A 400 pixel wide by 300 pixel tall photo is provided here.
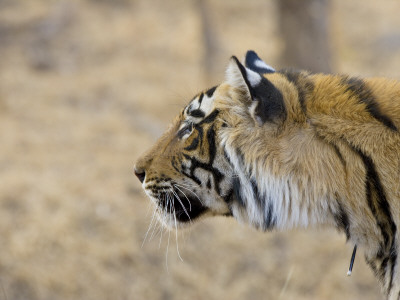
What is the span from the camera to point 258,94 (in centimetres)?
244

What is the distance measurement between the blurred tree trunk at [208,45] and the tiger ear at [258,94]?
6911mm

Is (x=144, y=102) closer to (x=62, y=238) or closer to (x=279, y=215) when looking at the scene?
(x=62, y=238)

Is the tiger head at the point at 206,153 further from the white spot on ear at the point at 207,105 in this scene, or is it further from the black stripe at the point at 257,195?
the black stripe at the point at 257,195

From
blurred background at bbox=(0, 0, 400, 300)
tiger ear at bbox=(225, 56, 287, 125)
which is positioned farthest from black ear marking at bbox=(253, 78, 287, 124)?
blurred background at bbox=(0, 0, 400, 300)

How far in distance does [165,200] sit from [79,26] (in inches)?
399

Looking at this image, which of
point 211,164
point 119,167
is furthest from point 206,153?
point 119,167

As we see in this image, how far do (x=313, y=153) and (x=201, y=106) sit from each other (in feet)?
2.12

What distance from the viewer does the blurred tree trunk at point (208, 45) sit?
948 cm

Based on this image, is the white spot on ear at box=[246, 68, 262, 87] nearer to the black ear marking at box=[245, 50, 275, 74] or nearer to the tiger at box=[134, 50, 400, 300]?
the tiger at box=[134, 50, 400, 300]

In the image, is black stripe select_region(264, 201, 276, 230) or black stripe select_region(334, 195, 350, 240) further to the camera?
black stripe select_region(264, 201, 276, 230)

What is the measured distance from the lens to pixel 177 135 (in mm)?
2936

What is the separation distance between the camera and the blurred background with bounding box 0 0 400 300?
598 centimetres

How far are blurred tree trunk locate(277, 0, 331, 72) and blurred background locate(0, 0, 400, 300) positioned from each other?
0.02 meters

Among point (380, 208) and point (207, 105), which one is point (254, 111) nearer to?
point (207, 105)
